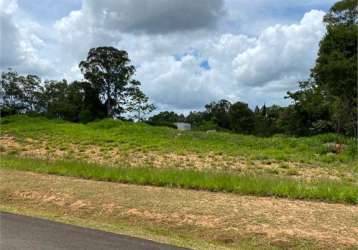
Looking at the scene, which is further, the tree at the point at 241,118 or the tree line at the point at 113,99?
the tree at the point at 241,118

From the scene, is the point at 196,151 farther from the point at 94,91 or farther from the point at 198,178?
the point at 94,91

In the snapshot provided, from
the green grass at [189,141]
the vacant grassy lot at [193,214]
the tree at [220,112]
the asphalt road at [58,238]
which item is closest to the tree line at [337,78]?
the green grass at [189,141]

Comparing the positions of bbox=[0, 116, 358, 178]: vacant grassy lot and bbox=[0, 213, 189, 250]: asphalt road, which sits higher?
bbox=[0, 116, 358, 178]: vacant grassy lot

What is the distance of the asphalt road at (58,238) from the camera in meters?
7.11

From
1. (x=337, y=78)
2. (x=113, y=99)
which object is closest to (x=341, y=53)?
(x=337, y=78)

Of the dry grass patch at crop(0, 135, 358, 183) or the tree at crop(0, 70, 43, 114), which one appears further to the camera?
the tree at crop(0, 70, 43, 114)

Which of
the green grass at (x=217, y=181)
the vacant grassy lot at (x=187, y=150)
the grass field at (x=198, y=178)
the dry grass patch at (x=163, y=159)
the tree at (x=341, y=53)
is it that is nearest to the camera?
the grass field at (x=198, y=178)

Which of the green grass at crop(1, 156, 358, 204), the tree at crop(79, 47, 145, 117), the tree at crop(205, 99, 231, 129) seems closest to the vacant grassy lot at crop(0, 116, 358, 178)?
the green grass at crop(1, 156, 358, 204)

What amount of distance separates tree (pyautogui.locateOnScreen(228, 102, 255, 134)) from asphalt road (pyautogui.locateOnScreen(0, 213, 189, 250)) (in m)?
77.7

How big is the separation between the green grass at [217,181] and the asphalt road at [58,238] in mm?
4494

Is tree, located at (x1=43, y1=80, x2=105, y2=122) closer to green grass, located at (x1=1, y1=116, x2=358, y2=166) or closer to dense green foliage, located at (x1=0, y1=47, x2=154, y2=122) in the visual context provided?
dense green foliage, located at (x1=0, y1=47, x2=154, y2=122)

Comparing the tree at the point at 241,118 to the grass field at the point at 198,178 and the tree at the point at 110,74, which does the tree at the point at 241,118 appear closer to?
the tree at the point at 110,74

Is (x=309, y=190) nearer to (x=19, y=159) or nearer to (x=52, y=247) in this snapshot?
(x=52, y=247)

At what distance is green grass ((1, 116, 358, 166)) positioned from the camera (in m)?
18.8
